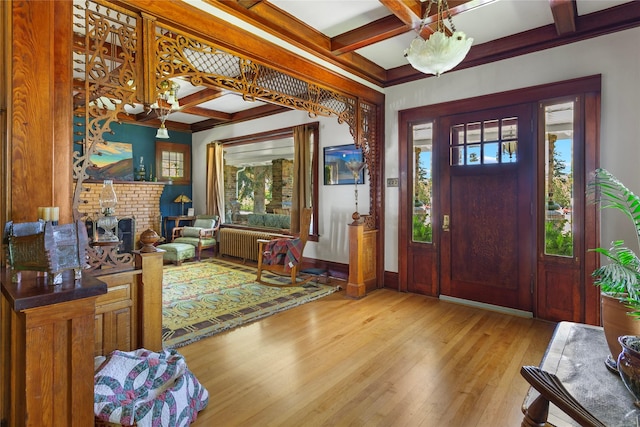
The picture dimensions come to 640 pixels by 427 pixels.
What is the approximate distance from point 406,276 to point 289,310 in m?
1.75

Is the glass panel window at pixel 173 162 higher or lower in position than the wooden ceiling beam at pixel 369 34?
lower

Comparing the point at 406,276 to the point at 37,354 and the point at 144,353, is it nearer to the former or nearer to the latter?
the point at 144,353

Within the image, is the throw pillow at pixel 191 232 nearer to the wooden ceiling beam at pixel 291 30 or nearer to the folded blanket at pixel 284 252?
the folded blanket at pixel 284 252

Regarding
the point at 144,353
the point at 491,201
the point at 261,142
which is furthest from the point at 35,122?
the point at 261,142

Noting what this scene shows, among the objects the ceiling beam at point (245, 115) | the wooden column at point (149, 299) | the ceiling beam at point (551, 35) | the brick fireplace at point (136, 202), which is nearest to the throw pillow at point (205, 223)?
the brick fireplace at point (136, 202)

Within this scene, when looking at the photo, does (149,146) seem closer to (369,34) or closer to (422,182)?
(369,34)

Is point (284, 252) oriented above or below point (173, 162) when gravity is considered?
below

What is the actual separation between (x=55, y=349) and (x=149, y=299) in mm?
1135

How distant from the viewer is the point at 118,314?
7.51 ft

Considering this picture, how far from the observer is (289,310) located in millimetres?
3857

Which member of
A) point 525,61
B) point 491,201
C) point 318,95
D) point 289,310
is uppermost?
point 525,61

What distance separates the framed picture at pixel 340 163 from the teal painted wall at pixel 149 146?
13.8 ft

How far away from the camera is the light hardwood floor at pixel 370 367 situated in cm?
201

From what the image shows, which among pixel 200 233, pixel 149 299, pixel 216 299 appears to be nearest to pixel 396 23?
pixel 149 299
